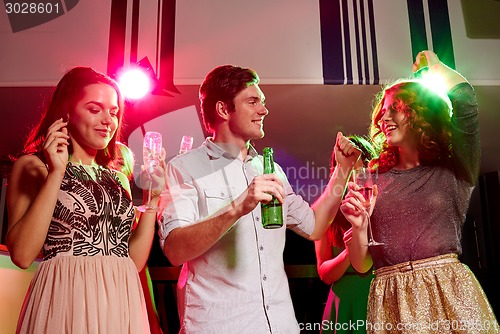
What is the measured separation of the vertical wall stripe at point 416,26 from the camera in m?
2.56

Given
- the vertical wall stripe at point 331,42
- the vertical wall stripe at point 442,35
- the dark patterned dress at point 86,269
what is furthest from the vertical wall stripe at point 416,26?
the dark patterned dress at point 86,269

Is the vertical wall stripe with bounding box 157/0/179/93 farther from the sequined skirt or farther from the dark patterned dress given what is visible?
the sequined skirt

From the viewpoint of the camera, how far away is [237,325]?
161 cm

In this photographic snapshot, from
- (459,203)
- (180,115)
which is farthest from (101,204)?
(180,115)

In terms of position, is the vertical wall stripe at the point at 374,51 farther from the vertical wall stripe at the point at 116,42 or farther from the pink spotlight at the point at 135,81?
the vertical wall stripe at the point at 116,42

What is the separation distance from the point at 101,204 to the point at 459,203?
129cm

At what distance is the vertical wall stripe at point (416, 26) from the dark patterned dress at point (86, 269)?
5.53 ft

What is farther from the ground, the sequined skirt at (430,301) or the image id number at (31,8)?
the image id number at (31,8)

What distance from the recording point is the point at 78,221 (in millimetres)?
1625

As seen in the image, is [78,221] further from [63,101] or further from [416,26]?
[416,26]

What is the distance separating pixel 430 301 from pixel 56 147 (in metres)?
1.35

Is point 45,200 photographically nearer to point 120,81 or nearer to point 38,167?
point 38,167

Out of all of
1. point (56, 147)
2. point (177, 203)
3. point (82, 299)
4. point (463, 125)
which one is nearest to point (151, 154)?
point (177, 203)

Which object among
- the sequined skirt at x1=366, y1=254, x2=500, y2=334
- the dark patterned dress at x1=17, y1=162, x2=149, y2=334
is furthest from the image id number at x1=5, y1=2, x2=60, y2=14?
the sequined skirt at x1=366, y1=254, x2=500, y2=334
